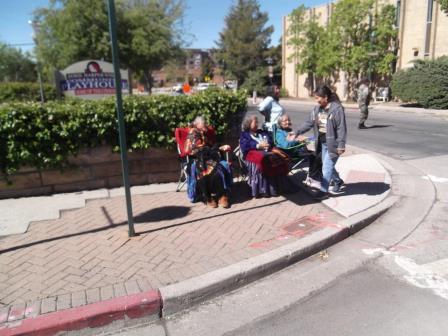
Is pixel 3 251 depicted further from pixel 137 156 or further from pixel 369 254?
pixel 369 254

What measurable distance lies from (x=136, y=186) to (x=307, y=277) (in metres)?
3.63

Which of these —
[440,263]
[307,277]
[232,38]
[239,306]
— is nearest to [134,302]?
[239,306]

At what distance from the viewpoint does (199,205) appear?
18.0ft

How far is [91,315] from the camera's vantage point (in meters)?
2.94

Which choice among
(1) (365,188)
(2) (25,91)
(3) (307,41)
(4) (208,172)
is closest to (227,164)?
(4) (208,172)

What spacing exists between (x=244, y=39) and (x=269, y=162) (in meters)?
52.6

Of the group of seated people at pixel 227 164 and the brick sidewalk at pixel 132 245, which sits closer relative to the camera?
the brick sidewalk at pixel 132 245

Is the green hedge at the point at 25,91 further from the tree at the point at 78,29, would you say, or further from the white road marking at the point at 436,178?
the white road marking at the point at 436,178

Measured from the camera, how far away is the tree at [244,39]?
5303cm

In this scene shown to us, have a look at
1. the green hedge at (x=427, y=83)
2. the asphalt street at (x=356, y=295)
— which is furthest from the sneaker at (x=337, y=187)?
the green hedge at (x=427, y=83)

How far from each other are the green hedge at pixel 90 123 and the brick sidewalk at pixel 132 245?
1.06 meters

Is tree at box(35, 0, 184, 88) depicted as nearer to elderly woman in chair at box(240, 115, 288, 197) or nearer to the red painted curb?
elderly woman in chair at box(240, 115, 288, 197)

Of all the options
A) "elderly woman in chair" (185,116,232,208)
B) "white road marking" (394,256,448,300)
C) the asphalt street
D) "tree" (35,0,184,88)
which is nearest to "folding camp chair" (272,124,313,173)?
"elderly woman in chair" (185,116,232,208)

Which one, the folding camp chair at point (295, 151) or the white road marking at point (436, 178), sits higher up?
the folding camp chair at point (295, 151)
